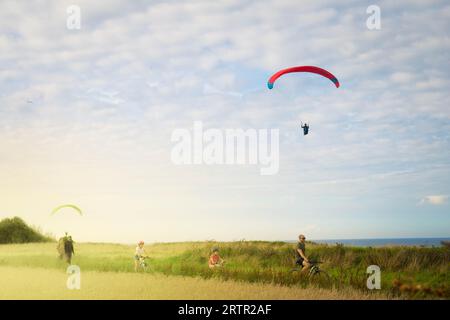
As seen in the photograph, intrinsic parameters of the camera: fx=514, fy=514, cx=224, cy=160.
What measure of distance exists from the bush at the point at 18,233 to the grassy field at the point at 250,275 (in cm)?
2580

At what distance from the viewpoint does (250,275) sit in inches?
890

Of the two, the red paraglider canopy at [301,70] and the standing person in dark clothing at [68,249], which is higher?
the red paraglider canopy at [301,70]

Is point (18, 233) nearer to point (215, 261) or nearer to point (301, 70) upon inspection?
point (215, 261)

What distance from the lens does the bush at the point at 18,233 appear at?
5712 centimetres

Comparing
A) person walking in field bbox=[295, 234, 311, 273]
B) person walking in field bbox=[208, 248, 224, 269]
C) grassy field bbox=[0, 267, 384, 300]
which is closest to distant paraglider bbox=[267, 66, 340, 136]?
person walking in field bbox=[295, 234, 311, 273]

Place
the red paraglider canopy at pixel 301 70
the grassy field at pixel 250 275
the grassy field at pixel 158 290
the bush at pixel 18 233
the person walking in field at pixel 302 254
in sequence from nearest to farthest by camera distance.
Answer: the grassy field at pixel 158 290
the grassy field at pixel 250 275
the red paraglider canopy at pixel 301 70
the person walking in field at pixel 302 254
the bush at pixel 18 233

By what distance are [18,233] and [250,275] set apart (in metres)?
42.8

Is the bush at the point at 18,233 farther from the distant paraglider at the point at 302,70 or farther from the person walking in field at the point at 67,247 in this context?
the distant paraglider at the point at 302,70

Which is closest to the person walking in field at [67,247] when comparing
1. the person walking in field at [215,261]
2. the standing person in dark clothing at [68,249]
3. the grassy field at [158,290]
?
the standing person in dark clothing at [68,249]
